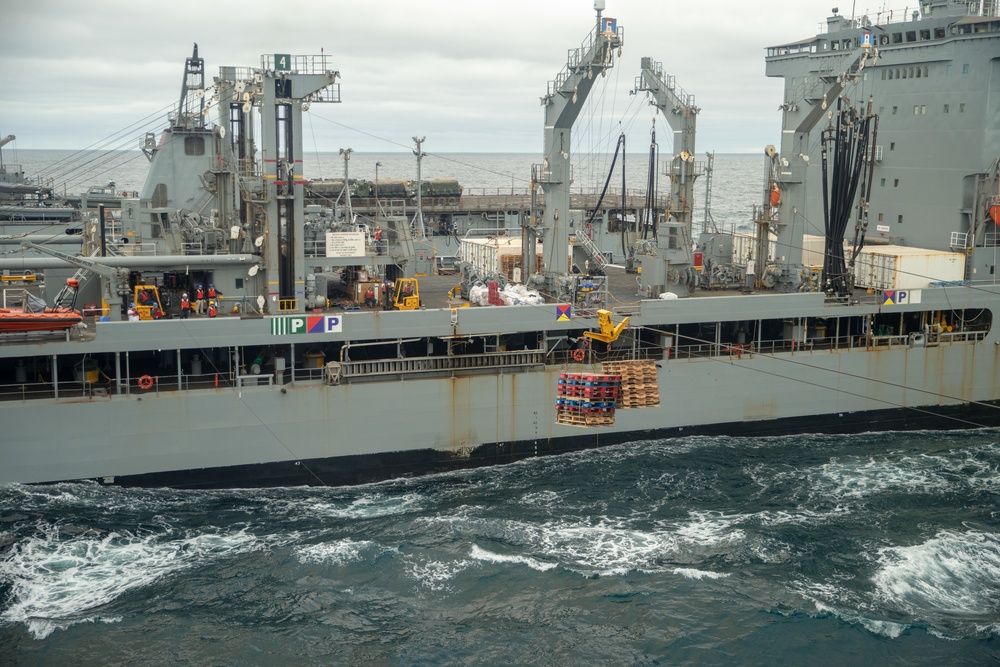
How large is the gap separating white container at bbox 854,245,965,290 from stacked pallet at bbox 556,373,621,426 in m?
12.7

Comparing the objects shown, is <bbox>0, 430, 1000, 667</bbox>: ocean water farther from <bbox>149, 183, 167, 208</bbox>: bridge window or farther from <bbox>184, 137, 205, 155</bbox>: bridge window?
<bbox>184, 137, 205, 155</bbox>: bridge window

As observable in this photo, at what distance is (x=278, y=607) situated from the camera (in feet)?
64.5

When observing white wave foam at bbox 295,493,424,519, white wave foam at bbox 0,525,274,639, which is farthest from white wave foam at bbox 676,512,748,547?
white wave foam at bbox 0,525,274,639

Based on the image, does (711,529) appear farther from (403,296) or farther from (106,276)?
(106,276)

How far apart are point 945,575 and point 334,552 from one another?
553 inches

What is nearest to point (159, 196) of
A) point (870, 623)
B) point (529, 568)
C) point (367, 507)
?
point (367, 507)

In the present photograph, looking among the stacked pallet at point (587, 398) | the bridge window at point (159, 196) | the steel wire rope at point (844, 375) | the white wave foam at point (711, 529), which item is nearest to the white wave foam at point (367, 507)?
the stacked pallet at point (587, 398)

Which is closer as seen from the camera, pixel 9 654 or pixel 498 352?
pixel 9 654

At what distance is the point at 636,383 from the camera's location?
26688 mm

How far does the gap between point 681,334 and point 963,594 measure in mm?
12031

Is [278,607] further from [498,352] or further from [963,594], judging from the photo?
[963,594]

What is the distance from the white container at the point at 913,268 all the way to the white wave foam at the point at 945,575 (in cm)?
1160

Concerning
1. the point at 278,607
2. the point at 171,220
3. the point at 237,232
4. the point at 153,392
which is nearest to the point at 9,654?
the point at 278,607

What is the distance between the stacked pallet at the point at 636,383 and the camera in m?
26.6
